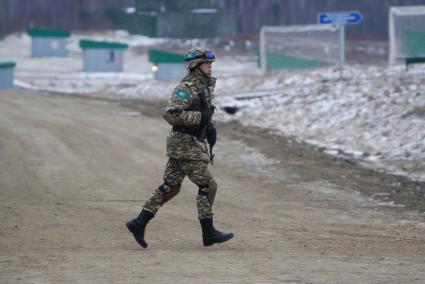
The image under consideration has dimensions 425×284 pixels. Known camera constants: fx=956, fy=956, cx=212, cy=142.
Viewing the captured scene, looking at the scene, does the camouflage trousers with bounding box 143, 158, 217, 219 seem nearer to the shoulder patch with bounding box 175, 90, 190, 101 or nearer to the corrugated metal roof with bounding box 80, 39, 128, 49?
the shoulder patch with bounding box 175, 90, 190, 101

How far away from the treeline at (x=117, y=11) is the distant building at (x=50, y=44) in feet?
38.8

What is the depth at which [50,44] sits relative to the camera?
57.0 m

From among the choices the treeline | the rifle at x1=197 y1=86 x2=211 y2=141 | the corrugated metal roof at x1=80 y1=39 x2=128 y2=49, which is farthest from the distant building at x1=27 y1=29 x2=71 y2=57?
the rifle at x1=197 y1=86 x2=211 y2=141

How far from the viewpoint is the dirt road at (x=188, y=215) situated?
24.0 feet

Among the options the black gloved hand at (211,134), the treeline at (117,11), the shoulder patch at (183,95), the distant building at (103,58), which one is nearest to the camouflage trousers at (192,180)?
the black gloved hand at (211,134)

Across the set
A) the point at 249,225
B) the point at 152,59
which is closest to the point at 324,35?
the point at 152,59

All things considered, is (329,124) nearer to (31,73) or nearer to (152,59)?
(152,59)

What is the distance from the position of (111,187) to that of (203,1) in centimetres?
5824

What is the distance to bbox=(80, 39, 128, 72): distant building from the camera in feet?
161

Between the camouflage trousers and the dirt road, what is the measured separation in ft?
1.33

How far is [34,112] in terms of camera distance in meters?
23.7

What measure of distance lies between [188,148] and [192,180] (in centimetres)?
29

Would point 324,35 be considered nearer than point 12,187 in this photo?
No

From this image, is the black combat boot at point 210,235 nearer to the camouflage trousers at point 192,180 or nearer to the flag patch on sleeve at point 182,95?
the camouflage trousers at point 192,180
